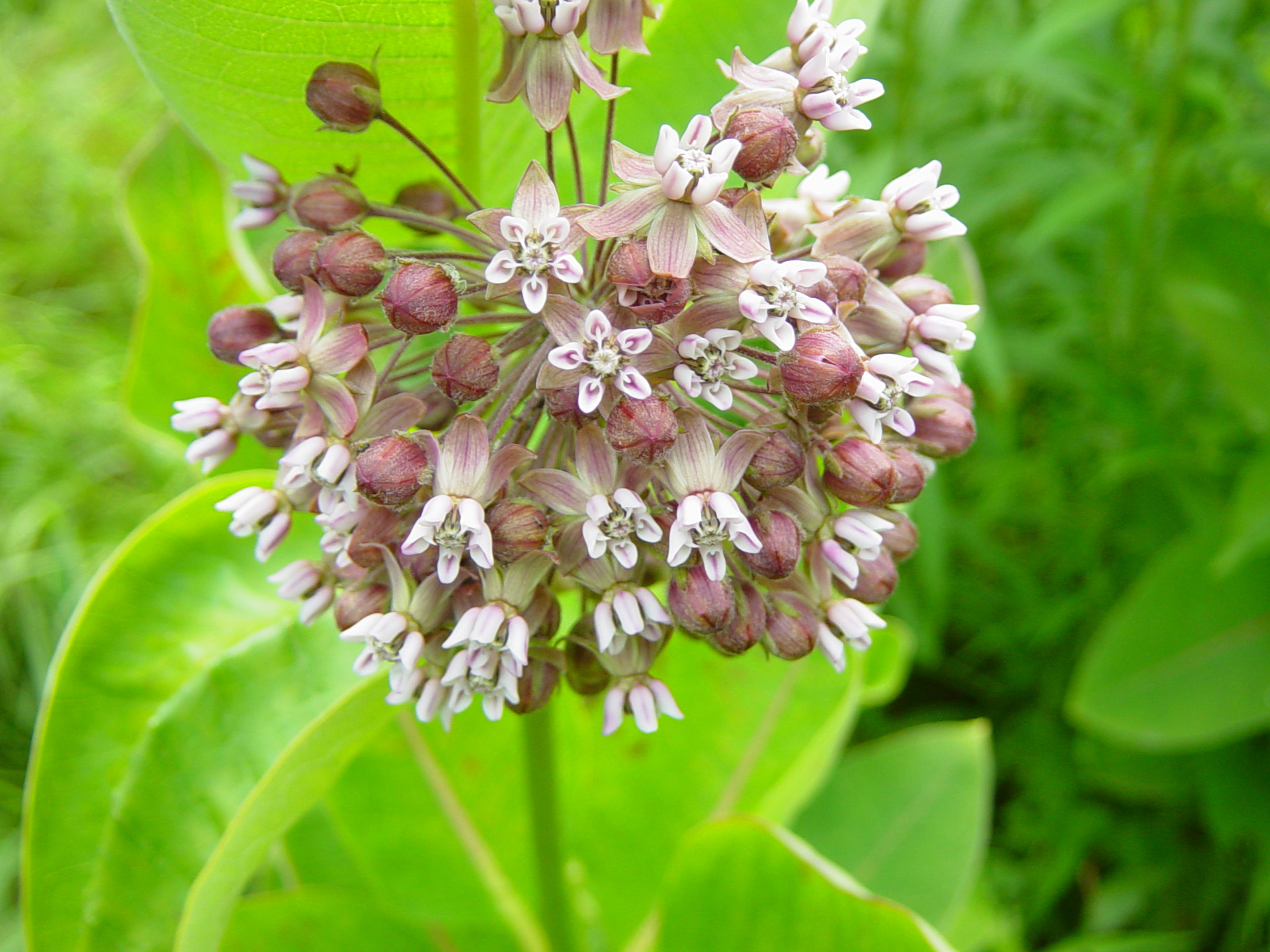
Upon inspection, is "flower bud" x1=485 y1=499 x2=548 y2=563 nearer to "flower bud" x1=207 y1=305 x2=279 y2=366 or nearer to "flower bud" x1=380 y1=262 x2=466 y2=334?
"flower bud" x1=380 y1=262 x2=466 y2=334

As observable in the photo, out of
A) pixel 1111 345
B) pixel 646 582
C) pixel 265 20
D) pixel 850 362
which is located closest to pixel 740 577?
pixel 646 582

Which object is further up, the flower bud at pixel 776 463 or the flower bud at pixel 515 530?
the flower bud at pixel 776 463

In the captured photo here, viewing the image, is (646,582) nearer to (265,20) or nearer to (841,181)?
(841,181)

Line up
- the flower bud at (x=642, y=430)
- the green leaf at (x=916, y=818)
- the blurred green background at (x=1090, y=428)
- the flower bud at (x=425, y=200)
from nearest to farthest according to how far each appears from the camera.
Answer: the flower bud at (x=642, y=430) < the flower bud at (x=425, y=200) < the green leaf at (x=916, y=818) < the blurred green background at (x=1090, y=428)

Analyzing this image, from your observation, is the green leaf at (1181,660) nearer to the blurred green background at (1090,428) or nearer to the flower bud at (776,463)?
the blurred green background at (1090,428)

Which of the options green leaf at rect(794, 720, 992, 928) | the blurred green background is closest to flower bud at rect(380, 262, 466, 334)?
the blurred green background

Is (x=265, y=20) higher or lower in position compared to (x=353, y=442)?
higher

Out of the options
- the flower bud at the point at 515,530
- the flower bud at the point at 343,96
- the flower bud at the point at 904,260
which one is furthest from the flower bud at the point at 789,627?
the flower bud at the point at 343,96
